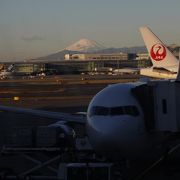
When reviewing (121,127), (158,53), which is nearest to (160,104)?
(121,127)

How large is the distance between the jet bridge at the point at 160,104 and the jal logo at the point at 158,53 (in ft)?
133

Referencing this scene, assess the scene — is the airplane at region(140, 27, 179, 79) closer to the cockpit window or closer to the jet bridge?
the jet bridge

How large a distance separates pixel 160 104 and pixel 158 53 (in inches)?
1638

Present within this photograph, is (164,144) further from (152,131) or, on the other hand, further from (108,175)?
(108,175)

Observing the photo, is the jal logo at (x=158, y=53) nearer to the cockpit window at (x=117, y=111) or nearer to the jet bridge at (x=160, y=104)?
the jet bridge at (x=160, y=104)

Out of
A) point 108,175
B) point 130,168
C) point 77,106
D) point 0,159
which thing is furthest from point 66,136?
point 77,106

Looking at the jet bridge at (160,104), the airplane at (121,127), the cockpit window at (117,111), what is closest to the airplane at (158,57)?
the jet bridge at (160,104)

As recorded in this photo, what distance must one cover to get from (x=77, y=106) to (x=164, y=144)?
96.5 ft

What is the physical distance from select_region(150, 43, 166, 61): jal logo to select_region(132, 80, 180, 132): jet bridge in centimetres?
4043

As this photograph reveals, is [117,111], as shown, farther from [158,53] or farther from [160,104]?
[158,53]

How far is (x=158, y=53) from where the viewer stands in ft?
194

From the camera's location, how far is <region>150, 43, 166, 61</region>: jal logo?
59000 mm

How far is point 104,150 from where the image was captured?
16.8m

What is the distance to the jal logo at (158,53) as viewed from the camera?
5900cm
